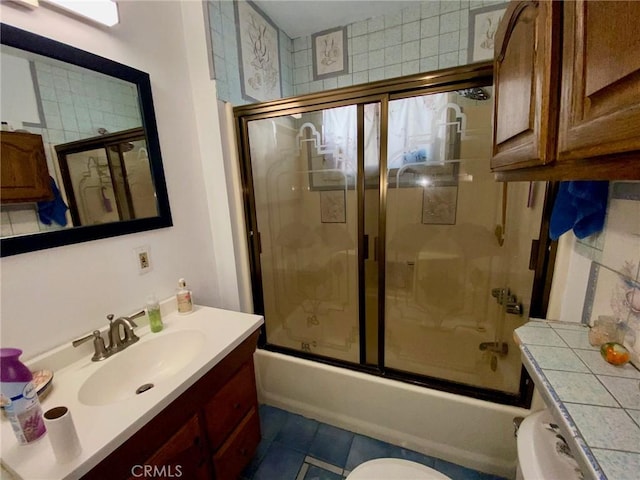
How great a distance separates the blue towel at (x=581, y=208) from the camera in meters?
0.83

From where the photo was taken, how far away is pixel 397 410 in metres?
1.46

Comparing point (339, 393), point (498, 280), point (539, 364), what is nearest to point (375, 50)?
point (498, 280)

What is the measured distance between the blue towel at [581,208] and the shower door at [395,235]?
9.6 inches

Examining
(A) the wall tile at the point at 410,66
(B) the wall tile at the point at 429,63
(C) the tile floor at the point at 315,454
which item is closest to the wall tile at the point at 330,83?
(A) the wall tile at the point at 410,66

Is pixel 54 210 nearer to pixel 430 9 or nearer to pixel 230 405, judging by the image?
pixel 230 405

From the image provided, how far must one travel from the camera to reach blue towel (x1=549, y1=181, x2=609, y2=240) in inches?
32.6

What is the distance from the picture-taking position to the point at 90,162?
101cm

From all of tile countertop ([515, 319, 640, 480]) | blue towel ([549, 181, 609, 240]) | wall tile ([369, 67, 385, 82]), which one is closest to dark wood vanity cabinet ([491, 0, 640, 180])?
blue towel ([549, 181, 609, 240])

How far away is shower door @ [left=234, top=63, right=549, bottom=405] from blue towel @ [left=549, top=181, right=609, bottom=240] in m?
0.24

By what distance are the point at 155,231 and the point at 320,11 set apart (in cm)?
185

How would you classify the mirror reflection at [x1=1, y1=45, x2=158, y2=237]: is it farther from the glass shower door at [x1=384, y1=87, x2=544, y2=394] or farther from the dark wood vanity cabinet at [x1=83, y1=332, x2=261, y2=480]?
the glass shower door at [x1=384, y1=87, x2=544, y2=394]

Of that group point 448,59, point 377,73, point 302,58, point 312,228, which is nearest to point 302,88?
point 302,58

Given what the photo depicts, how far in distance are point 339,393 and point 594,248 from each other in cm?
140

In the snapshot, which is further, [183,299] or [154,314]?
[183,299]
